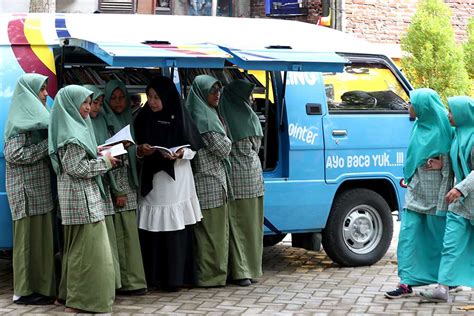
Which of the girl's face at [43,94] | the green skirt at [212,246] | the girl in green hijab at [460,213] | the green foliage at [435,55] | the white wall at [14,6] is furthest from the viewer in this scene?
the white wall at [14,6]

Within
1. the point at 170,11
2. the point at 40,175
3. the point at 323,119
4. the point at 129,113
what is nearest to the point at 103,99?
the point at 129,113

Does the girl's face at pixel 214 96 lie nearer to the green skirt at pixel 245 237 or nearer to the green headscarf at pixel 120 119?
the green headscarf at pixel 120 119

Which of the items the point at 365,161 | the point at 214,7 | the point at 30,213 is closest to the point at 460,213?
the point at 365,161

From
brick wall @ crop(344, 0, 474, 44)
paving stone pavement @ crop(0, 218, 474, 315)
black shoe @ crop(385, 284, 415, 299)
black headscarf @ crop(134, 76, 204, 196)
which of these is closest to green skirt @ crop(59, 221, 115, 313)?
paving stone pavement @ crop(0, 218, 474, 315)

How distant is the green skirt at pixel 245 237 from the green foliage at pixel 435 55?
8.22 meters

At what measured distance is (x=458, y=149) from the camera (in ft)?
25.7

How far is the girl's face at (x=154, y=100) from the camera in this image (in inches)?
319

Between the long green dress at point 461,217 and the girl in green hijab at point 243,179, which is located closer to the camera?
the long green dress at point 461,217

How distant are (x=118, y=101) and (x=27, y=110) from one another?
0.78 metres

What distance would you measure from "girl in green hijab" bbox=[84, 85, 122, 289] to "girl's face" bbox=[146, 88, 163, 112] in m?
0.42

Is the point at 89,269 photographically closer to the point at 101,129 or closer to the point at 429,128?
the point at 101,129

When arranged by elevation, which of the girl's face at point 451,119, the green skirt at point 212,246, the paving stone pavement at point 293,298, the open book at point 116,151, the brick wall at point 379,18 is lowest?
the paving stone pavement at point 293,298

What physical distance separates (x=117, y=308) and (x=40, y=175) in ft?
3.76

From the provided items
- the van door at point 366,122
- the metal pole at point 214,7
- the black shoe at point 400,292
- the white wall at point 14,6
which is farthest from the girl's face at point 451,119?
the metal pole at point 214,7
